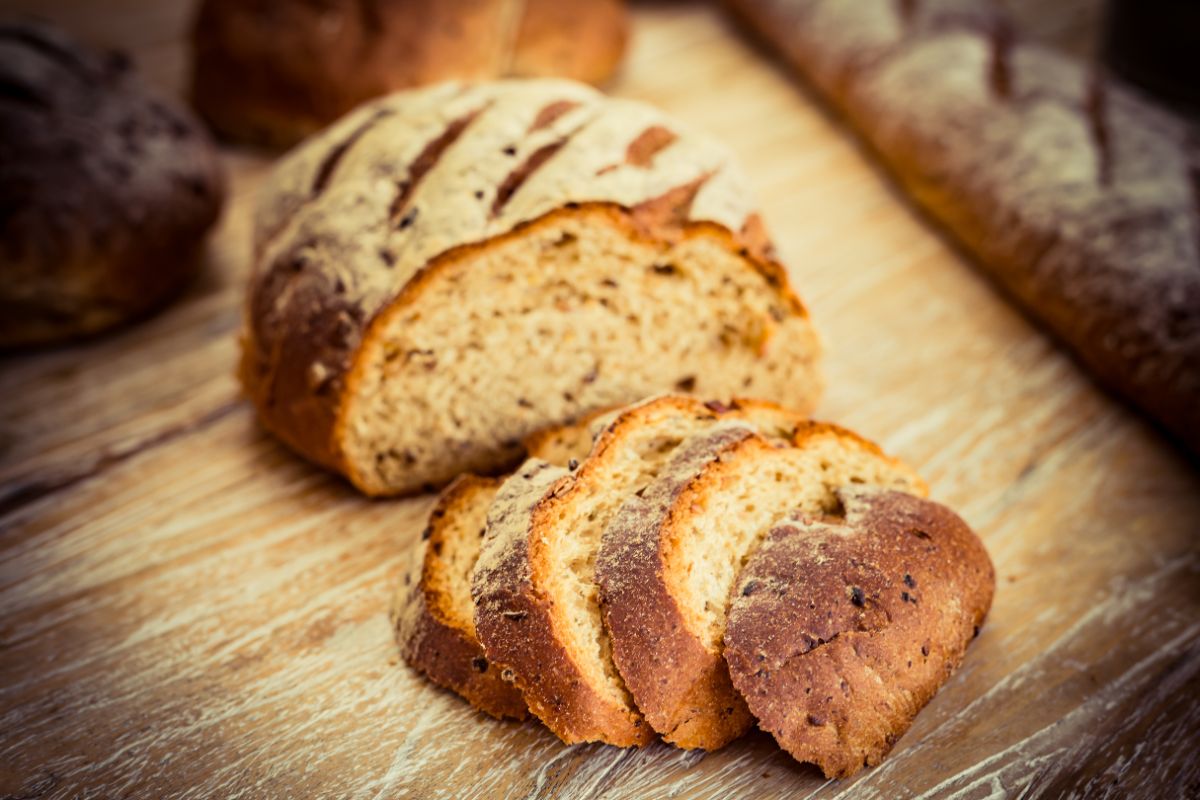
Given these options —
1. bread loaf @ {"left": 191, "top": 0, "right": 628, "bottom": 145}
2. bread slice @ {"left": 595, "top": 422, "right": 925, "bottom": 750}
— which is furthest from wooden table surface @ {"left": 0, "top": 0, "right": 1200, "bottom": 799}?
bread loaf @ {"left": 191, "top": 0, "right": 628, "bottom": 145}

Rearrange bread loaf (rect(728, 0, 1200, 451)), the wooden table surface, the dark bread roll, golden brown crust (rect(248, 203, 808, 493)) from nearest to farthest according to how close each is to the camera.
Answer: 1. the wooden table surface
2. golden brown crust (rect(248, 203, 808, 493))
3. bread loaf (rect(728, 0, 1200, 451))
4. the dark bread roll

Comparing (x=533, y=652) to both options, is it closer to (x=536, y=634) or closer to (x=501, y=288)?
(x=536, y=634)

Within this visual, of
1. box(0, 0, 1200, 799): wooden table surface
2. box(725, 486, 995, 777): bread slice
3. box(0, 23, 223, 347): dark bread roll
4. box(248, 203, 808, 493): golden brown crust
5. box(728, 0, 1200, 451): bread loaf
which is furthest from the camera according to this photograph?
box(0, 23, 223, 347): dark bread roll

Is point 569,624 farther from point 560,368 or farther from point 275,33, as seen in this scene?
point 275,33

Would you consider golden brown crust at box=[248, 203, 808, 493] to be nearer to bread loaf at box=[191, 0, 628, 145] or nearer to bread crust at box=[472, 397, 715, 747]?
bread crust at box=[472, 397, 715, 747]

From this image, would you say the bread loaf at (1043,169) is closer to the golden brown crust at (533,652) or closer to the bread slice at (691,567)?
A: the bread slice at (691,567)
